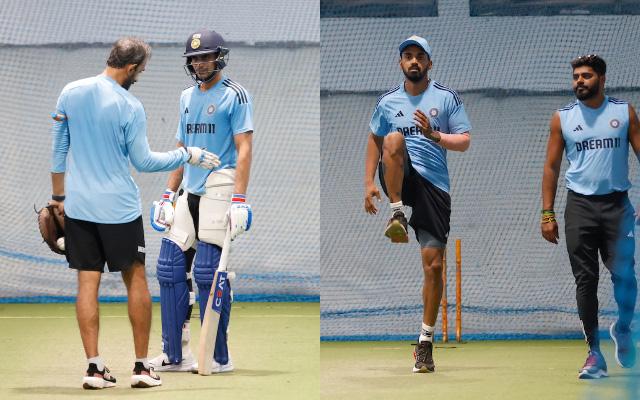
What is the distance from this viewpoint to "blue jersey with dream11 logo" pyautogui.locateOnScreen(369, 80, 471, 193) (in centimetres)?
504

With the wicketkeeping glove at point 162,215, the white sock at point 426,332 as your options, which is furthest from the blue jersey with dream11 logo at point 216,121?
the white sock at point 426,332

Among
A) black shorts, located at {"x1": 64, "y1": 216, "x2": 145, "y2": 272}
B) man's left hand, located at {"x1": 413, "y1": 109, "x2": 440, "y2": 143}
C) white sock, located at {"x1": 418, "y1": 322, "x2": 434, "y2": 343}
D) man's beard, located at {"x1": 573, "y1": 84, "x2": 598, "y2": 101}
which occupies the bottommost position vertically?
white sock, located at {"x1": 418, "y1": 322, "x2": 434, "y2": 343}

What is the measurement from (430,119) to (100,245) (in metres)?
1.53

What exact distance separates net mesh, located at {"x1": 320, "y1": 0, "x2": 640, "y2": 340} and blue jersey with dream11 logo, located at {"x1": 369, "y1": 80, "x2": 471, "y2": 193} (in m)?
2.28

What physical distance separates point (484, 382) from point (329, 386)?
67cm

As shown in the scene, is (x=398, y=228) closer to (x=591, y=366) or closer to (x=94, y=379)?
(x=591, y=366)

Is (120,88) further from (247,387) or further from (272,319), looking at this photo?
(272,319)

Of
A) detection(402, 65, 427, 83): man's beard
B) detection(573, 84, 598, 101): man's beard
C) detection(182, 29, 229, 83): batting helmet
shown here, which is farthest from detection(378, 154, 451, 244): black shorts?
detection(182, 29, 229, 83): batting helmet

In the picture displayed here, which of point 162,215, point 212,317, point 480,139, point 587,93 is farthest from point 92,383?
point 480,139

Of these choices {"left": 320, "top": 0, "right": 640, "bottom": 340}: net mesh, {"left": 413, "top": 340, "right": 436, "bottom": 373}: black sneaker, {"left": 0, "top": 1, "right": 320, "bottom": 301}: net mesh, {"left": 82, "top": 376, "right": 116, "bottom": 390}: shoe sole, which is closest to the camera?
{"left": 82, "top": 376, "right": 116, "bottom": 390}: shoe sole

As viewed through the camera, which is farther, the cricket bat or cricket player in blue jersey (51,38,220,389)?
the cricket bat

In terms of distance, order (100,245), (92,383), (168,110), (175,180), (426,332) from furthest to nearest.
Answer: (168,110), (175,180), (426,332), (100,245), (92,383)

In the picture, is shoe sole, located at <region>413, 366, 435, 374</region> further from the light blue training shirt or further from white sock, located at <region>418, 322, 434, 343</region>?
the light blue training shirt

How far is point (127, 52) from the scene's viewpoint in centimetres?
466
